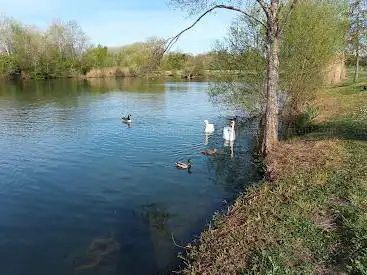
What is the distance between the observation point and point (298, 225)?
8.72 m

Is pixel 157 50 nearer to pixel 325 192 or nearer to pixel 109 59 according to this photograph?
pixel 325 192

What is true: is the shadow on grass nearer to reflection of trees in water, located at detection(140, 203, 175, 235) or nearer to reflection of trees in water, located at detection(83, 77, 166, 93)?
reflection of trees in water, located at detection(140, 203, 175, 235)

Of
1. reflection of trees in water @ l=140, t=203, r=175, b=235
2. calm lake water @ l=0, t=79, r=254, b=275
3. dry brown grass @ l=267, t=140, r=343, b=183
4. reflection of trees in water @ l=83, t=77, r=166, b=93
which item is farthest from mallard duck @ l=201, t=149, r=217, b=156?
reflection of trees in water @ l=83, t=77, r=166, b=93

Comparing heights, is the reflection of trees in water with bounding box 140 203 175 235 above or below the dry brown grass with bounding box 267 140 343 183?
below

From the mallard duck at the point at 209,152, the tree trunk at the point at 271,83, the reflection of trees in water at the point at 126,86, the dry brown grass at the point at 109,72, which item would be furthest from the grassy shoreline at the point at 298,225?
the dry brown grass at the point at 109,72

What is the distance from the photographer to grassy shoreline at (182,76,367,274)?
7328 mm

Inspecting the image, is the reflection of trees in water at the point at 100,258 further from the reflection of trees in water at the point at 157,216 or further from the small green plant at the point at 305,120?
the small green plant at the point at 305,120

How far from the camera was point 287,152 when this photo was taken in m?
15.7

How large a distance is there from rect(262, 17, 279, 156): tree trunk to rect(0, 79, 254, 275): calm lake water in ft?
6.41

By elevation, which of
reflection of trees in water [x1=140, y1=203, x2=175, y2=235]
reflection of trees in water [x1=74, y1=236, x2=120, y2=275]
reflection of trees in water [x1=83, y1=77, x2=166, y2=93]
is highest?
reflection of trees in water [x1=83, y1=77, x2=166, y2=93]

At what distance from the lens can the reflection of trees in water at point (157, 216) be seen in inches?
461

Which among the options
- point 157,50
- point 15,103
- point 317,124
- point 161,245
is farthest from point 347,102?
point 15,103

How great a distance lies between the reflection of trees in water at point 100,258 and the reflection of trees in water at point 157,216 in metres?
1.47

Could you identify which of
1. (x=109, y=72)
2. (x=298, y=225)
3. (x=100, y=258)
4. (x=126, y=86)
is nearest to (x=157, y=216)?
(x=100, y=258)
